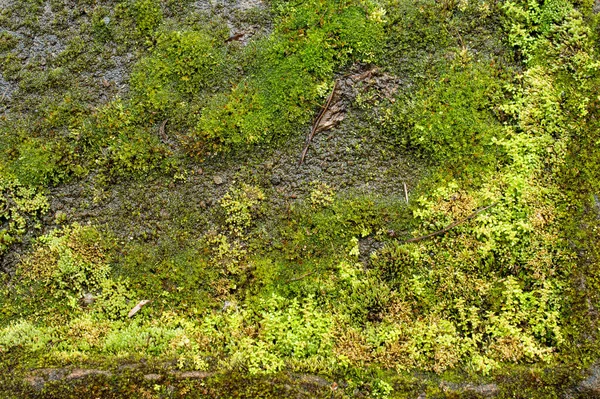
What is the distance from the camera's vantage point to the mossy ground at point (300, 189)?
4.61m

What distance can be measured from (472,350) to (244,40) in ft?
13.2

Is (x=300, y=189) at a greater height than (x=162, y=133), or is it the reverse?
(x=162, y=133)

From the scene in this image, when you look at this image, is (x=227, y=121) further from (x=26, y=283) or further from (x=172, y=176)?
(x=26, y=283)

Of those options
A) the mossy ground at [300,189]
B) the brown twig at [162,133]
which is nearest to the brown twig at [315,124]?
the mossy ground at [300,189]

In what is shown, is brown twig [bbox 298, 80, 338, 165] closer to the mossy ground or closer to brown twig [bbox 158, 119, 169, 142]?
the mossy ground

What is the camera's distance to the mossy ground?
4.61 meters

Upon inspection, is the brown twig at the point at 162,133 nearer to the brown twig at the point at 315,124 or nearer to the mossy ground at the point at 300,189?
the mossy ground at the point at 300,189

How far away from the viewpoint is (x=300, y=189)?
200 inches

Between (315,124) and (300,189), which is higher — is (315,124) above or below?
above

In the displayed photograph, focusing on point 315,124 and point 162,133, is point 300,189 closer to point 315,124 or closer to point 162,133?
point 315,124

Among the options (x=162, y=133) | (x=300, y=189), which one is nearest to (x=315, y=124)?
(x=300, y=189)

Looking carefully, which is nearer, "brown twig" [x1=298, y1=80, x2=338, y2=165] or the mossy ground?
the mossy ground

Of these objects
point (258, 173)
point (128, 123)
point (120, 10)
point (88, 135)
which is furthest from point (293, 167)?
point (120, 10)

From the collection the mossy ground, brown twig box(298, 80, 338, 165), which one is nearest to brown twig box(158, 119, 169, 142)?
the mossy ground
